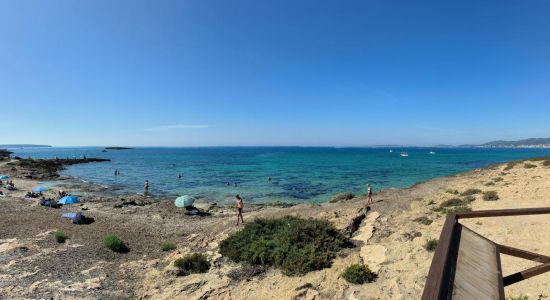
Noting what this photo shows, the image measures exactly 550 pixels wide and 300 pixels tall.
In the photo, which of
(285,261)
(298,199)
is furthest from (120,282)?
(298,199)

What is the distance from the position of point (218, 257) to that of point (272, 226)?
129 inches

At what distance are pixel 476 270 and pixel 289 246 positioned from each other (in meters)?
10.6

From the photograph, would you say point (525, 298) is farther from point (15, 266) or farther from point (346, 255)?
point (15, 266)

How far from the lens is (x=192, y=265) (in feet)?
42.0

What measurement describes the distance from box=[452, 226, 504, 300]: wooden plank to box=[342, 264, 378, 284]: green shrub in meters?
7.16

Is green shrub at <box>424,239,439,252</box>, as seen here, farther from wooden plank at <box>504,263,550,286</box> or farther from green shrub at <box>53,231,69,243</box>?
green shrub at <box>53,231,69,243</box>

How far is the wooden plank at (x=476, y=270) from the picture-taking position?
8.18 ft

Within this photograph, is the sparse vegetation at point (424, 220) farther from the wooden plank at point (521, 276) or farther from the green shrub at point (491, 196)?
the wooden plank at point (521, 276)

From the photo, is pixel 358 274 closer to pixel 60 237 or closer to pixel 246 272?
pixel 246 272

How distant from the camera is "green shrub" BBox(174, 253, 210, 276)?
41.3ft

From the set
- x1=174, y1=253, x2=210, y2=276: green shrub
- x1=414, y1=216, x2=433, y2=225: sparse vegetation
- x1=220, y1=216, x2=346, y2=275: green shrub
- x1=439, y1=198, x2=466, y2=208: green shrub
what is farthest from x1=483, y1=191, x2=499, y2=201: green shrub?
x1=174, y1=253, x2=210, y2=276: green shrub

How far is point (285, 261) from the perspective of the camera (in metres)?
12.0

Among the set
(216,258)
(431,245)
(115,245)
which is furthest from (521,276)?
(115,245)

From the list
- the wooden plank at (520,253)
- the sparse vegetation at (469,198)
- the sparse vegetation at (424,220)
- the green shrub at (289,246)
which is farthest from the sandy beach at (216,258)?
the wooden plank at (520,253)
